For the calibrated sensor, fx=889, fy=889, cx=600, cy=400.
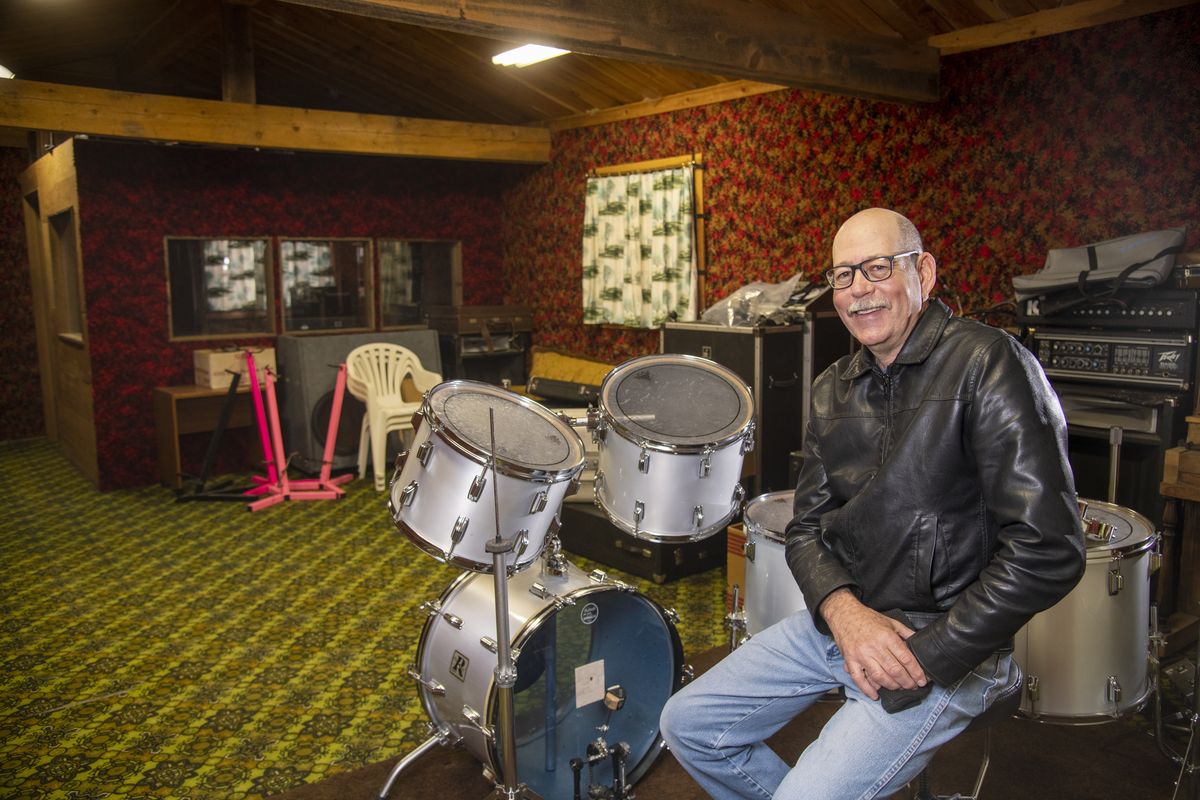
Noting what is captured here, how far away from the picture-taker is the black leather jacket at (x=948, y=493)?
1.51m

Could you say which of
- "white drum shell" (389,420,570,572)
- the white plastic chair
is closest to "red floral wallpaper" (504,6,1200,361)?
the white plastic chair

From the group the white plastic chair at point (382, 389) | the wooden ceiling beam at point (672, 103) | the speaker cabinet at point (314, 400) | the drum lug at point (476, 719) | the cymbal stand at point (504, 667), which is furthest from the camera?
the speaker cabinet at point (314, 400)

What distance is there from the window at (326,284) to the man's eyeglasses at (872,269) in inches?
240

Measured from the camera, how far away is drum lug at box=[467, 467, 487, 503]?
83.3 inches

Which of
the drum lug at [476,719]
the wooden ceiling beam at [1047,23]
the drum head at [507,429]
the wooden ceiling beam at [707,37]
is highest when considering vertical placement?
the wooden ceiling beam at [1047,23]

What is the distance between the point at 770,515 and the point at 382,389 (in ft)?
13.6

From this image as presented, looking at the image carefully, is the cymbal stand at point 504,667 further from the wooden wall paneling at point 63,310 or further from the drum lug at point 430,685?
the wooden wall paneling at point 63,310

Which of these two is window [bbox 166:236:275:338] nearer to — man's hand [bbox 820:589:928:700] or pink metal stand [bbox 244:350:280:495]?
pink metal stand [bbox 244:350:280:495]

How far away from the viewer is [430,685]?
246cm

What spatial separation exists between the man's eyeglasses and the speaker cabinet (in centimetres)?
509

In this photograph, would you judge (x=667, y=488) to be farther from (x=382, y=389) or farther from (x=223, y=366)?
(x=223, y=366)

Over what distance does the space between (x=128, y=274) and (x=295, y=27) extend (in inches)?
82.6

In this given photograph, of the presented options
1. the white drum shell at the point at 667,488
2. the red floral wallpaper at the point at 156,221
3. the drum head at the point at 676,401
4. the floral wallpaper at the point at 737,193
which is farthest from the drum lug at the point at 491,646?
the red floral wallpaper at the point at 156,221

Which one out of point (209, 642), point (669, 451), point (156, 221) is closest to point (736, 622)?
point (669, 451)
